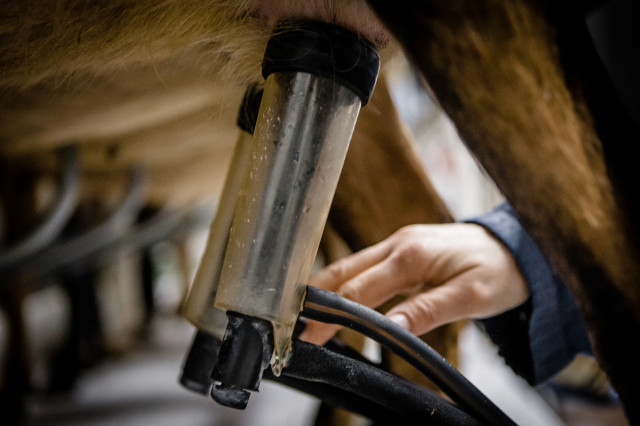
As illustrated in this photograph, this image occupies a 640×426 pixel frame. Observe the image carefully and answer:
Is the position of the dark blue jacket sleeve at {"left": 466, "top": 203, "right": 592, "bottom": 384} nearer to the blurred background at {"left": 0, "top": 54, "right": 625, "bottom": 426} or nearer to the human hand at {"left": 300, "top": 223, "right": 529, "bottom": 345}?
the human hand at {"left": 300, "top": 223, "right": 529, "bottom": 345}

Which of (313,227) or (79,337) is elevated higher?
(313,227)

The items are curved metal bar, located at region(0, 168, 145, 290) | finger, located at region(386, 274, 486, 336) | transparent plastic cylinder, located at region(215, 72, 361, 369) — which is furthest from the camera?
curved metal bar, located at region(0, 168, 145, 290)

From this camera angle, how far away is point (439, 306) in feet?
1.03

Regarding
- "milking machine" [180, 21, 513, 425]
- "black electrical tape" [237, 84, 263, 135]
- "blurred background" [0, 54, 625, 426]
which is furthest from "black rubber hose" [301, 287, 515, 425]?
"blurred background" [0, 54, 625, 426]

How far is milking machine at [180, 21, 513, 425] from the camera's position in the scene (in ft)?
0.67

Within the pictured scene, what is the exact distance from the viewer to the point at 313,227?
0.70 feet

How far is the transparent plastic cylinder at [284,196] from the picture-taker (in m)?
0.20

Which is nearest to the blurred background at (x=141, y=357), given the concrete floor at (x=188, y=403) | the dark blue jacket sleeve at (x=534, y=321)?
the concrete floor at (x=188, y=403)

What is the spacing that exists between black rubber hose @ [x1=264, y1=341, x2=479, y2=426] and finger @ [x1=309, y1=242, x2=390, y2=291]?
0.08m

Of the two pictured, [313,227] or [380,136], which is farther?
[380,136]

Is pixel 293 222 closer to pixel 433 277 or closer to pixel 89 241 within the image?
pixel 433 277

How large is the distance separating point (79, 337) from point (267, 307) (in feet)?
3.63

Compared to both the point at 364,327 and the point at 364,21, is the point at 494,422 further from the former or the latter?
the point at 364,21

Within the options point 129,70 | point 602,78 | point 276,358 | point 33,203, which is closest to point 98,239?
point 33,203
